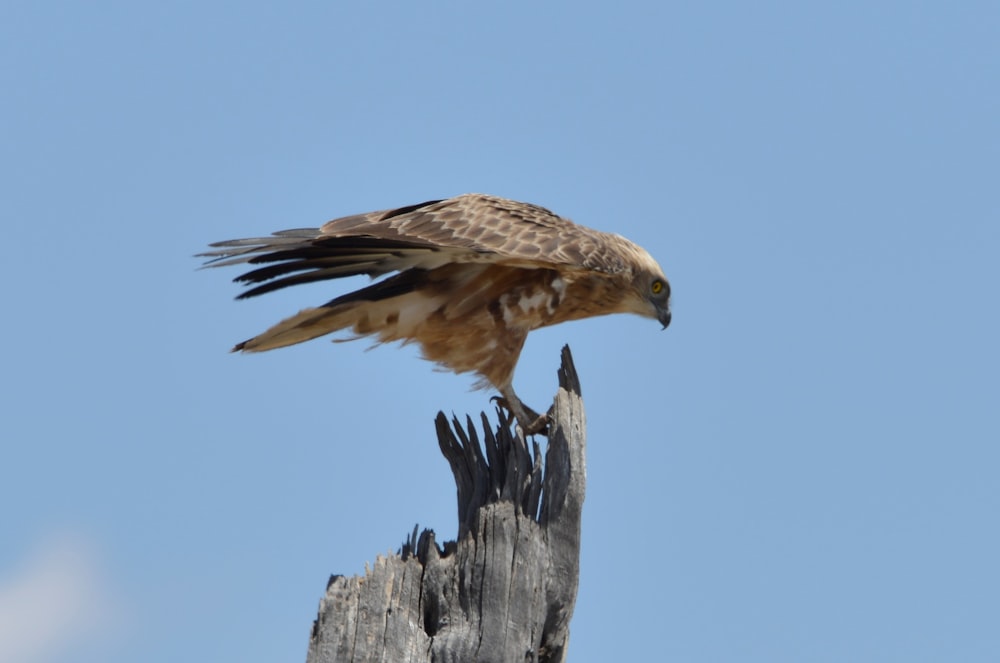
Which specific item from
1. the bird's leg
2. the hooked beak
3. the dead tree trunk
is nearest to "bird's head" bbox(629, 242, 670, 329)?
the hooked beak

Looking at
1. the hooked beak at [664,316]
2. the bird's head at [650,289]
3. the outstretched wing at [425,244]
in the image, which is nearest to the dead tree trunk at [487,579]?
the outstretched wing at [425,244]

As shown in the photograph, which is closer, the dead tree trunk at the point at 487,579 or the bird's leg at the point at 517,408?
the dead tree trunk at the point at 487,579

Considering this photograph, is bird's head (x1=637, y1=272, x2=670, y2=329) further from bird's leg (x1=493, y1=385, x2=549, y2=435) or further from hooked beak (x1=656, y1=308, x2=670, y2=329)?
bird's leg (x1=493, y1=385, x2=549, y2=435)

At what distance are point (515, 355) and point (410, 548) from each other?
2286mm

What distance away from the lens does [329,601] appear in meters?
4.90

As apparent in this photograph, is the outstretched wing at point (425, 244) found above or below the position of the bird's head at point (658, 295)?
below

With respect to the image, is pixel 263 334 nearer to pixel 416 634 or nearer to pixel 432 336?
pixel 432 336

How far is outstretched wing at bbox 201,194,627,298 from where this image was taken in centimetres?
638

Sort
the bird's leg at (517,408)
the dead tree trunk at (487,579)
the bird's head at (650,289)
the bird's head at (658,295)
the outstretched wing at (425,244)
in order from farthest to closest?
the bird's head at (658,295)
the bird's head at (650,289)
the bird's leg at (517,408)
the outstretched wing at (425,244)
the dead tree trunk at (487,579)

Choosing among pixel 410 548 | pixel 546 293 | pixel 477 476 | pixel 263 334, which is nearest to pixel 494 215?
pixel 546 293

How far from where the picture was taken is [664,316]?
8234mm

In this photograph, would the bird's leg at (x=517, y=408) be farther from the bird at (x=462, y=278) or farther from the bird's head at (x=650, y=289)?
the bird's head at (x=650, y=289)

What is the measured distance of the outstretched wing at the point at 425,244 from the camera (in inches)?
251

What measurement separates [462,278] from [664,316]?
1691 mm
